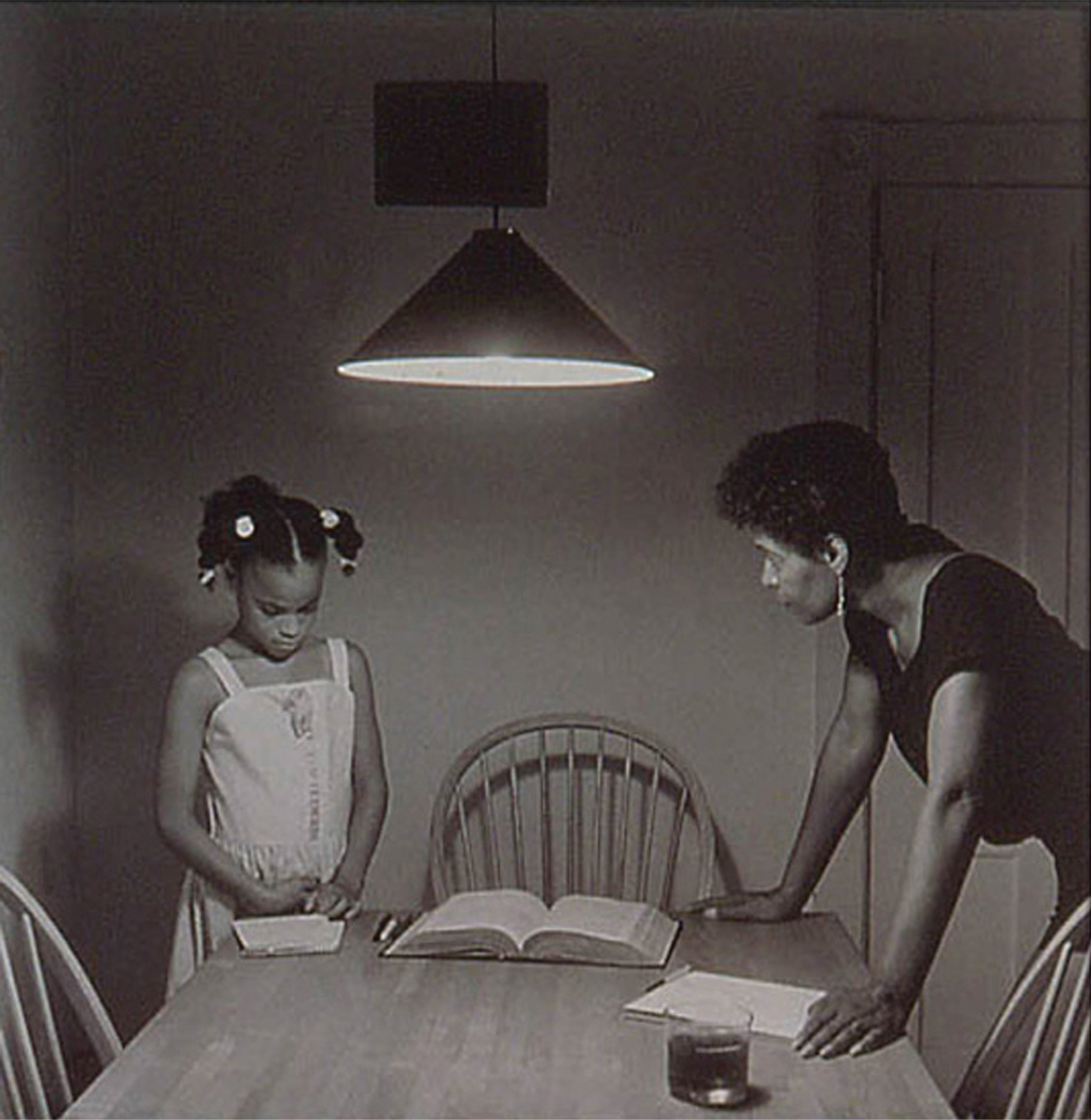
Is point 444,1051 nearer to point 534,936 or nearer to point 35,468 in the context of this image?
point 534,936

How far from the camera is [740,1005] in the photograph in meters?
1.58

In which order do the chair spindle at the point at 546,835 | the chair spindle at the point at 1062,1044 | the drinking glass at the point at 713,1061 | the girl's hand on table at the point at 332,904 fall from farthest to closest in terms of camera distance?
the chair spindle at the point at 546,835, the girl's hand on table at the point at 332,904, the chair spindle at the point at 1062,1044, the drinking glass at the point at 713,1061

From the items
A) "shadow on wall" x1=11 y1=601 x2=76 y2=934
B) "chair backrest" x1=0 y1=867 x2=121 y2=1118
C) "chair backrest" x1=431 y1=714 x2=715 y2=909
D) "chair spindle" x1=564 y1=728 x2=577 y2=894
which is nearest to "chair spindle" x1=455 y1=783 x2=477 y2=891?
"chair backrest" x1=431 y1=714 x2=715 y2=909

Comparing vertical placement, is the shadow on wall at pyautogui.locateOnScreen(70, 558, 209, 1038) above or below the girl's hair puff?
below

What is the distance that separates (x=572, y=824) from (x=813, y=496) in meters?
0.90

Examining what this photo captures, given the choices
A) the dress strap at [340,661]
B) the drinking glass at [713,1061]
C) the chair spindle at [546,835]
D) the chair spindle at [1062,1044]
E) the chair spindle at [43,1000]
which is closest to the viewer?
the drinking glass at [713,1061]

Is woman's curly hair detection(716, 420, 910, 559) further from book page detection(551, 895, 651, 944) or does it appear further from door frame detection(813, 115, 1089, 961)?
door frame detection(813, 115, 1089, 961)

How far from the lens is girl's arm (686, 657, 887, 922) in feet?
6.49

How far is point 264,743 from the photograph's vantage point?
2113 mm

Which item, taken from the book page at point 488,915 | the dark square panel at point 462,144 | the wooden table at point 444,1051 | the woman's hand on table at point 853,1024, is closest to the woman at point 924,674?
the woman's hand on table at point 853,1024

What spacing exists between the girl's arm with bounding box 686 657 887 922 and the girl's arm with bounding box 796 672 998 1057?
35cm

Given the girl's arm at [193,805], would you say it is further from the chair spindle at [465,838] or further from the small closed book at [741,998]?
the small closed book at [741,998]

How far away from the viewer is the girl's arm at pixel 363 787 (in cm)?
211

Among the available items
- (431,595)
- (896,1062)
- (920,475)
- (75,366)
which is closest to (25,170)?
(75,366)
